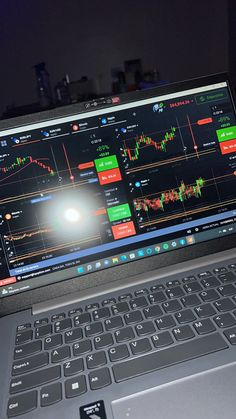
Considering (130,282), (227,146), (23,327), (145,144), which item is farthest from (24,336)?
(227,146)

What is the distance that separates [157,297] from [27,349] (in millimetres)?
260

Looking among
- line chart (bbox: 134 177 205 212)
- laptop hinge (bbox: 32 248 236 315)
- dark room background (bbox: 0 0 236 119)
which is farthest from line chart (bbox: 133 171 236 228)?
dark room background (bbox: 0 0 236 119)

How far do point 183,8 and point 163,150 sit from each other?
2.87 meters

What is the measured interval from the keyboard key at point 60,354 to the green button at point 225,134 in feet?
1.79

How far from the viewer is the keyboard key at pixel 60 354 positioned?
2.17ft

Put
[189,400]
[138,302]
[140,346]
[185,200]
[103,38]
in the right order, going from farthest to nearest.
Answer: [103,38] → [185,200] → [138,302] → [140,346] → [189,400]

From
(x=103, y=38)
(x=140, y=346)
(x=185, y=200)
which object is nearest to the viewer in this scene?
(x=140, y=346)

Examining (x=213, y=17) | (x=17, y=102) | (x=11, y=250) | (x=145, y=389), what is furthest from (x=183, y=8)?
(x=145, y=389)

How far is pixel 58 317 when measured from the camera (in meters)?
0.77

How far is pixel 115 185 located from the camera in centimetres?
84

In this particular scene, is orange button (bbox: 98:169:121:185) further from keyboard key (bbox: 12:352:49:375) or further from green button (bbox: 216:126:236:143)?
keyboard key (bbox: 12:352:49:375)

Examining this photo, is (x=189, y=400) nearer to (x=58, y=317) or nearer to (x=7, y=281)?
(x=58, y=317)

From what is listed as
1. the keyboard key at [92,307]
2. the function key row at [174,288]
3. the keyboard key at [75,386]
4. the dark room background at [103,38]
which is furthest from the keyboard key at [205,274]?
the dark room background at [103,38]

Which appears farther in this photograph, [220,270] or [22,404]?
[220,270]
